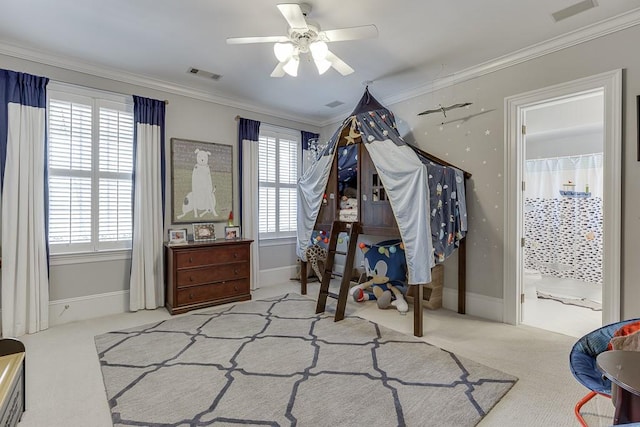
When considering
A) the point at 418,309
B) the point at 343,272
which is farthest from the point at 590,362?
the point at 343,272

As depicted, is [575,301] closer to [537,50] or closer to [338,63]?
[537,50]

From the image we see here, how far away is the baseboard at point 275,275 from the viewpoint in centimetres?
485

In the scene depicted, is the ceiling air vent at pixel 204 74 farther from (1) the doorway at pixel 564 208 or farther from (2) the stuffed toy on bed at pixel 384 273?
(1) the doorway at pixel 564 208

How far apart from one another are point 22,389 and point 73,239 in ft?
6.54

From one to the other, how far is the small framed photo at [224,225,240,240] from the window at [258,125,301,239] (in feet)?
1.79

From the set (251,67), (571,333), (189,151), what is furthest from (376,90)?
(571,333)

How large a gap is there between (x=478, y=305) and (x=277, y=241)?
2.90 meters

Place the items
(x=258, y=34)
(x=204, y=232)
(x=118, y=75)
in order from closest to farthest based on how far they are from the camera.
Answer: (x=258, y=34), (x=118, y=75), (x=204, y=232)

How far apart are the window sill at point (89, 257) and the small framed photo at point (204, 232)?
0.75 meters

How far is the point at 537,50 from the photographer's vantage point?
2965 millimetres

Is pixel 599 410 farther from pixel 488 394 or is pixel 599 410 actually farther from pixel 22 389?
pixel 22 389

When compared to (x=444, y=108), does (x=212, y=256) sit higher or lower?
lower

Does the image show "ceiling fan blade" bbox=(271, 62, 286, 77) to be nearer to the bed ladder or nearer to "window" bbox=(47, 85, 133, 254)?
the bed ladder

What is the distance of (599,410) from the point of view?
1.86 m
